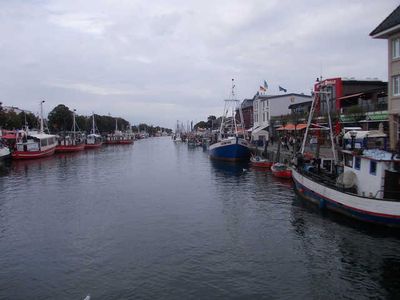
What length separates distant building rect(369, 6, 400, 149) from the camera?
3594cm

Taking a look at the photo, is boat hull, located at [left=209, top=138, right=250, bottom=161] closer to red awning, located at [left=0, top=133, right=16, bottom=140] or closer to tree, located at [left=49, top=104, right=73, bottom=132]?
red awning, located at [left=0, top=133, right=16, bottom=140]

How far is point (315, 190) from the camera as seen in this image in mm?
30109

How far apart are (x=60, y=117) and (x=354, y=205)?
133323 mm

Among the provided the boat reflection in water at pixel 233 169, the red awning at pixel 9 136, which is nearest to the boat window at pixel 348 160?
the boat reflection in water at pixel 233 169


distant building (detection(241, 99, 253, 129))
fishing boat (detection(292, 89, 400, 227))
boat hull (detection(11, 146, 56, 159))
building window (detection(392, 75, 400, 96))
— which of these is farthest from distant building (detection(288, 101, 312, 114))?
fishing boat (detection(292, 89, 400, 227))

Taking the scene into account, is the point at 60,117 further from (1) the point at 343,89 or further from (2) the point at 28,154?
(1) the point at 343,89

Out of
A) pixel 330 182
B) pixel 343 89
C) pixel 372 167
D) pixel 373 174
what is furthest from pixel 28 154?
pixel 373 174

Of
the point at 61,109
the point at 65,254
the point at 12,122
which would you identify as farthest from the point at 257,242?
the point at 61,109

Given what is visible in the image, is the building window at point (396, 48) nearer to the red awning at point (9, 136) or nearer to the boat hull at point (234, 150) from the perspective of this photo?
the boat hull at point (234, 150)

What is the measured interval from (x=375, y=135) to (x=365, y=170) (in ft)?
11.9

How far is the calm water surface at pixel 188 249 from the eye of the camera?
16.8m

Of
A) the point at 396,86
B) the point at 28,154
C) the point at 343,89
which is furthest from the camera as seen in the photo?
the point at 28,154

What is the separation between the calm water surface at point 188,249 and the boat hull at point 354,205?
0.66m

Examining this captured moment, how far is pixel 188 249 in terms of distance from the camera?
21.4m
